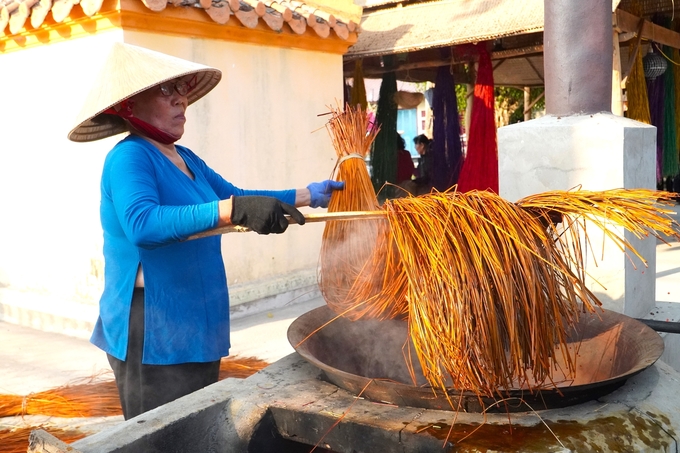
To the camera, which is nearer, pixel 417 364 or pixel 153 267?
pixel 153 267

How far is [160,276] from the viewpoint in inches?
84.3

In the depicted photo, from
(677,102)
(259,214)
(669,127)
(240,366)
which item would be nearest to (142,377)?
(259,214)

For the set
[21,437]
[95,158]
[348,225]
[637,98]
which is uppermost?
[637,98]

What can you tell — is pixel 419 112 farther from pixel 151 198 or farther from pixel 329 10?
pixel 151 198

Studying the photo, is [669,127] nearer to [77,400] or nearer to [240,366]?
[240,366]

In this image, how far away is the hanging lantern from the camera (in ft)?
24.1

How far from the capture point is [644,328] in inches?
79.2

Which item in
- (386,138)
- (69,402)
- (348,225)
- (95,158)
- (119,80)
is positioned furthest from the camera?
(386,138)

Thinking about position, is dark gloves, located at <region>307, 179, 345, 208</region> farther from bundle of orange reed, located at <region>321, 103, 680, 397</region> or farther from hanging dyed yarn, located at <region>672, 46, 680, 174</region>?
hanging dyed yarn, located at <region>672, 46, 680, 174</region>

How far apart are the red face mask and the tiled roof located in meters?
2.86

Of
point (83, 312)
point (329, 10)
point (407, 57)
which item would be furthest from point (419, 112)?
point (83, 312)

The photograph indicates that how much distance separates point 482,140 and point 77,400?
5.01 meters

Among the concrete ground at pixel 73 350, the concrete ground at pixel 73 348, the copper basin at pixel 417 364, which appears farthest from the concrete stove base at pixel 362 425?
the concrete ground at pixel 73 348

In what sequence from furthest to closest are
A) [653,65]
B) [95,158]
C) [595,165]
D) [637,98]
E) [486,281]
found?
[653,65] → [637,98] → [95,158] → [595,165] → [486,281]
